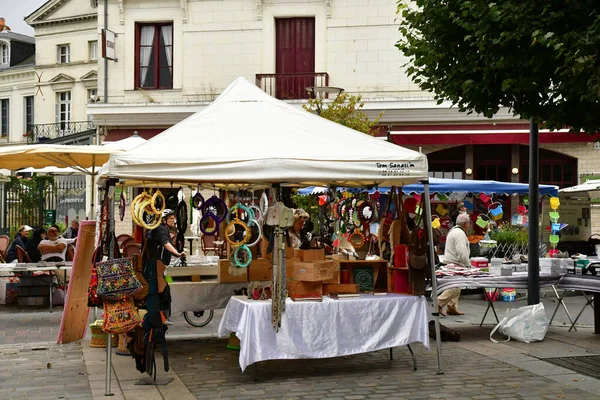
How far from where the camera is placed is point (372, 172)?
8.27m

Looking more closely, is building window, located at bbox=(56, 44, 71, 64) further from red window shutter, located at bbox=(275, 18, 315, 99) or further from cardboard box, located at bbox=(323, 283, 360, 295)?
cardboard box, located at bbox=(323, 283, 360, 295)

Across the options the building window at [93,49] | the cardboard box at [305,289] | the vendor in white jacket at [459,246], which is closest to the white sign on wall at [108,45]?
the vendor in white jacket at [459,246]

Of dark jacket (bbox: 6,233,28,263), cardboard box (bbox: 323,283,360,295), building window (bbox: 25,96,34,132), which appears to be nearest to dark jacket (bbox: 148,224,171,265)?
cardboard box (bbox: 323,283,360,295)

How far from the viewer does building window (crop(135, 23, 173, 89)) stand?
23.7m

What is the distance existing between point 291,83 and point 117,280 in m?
15.6

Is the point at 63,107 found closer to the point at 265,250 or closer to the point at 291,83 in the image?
the point at 291,83

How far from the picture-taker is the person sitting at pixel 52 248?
1462 cm

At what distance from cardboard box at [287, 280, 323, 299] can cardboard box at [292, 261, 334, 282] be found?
0.07 metres

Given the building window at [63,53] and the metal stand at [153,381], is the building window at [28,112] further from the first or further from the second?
the metal stand at [153,381]

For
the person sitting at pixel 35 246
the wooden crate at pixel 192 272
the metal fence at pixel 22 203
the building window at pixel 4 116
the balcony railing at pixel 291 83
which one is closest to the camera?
the wooden crate at pixel 192 272

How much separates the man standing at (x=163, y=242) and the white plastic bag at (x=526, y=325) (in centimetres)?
417

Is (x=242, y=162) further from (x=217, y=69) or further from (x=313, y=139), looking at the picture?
(x=217, y=69)

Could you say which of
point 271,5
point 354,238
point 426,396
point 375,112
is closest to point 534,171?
point 354,238

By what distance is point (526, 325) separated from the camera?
34.4ft
